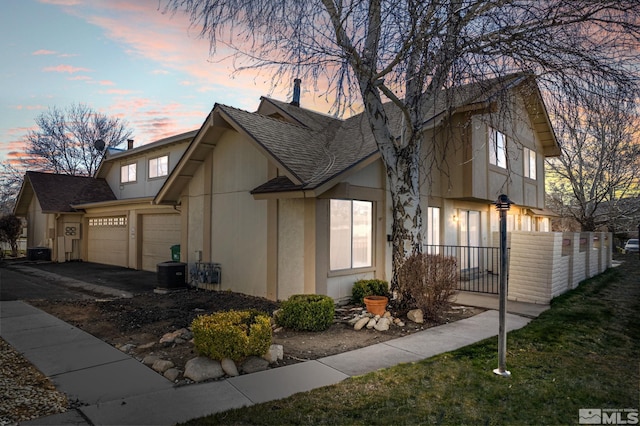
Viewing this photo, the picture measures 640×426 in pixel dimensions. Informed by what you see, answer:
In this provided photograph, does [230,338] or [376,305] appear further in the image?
[376,305]

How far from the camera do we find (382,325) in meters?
7.05

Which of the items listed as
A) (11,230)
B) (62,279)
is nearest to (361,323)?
(62,279)

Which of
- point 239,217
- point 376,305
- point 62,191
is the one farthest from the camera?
point 62,191

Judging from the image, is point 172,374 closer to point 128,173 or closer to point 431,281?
point 431,281

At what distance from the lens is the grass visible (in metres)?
3.71

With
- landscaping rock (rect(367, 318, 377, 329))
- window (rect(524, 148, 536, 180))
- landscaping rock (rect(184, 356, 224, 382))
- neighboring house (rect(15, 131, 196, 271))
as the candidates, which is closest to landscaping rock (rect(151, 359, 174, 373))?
landscaping rock (rect(184, 356, 224, 382))

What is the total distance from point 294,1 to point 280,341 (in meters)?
5.77

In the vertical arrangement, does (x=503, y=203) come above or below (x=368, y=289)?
above

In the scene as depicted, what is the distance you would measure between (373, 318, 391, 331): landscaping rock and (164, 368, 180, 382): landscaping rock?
11.8 feet

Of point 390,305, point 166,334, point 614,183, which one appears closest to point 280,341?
point 166,334

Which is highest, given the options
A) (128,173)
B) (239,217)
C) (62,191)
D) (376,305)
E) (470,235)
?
(128,173)

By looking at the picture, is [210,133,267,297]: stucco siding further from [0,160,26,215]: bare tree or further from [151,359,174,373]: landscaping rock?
[0,160,26,215]: bare tree

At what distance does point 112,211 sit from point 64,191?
4.91m

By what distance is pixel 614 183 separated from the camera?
18.7 m
